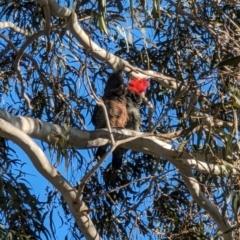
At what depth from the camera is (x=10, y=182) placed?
402 cm

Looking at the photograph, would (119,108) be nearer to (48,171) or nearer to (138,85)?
(138,85)

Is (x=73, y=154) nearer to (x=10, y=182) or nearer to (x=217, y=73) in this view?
(x=10, y=182)

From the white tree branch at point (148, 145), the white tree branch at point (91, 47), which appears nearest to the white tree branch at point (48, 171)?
the white tree branch at point (148, 145)

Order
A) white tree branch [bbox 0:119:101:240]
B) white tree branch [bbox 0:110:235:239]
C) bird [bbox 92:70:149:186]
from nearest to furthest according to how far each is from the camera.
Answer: white tree branch [bbox 0:119:101:240]
white tree branch [bbox 0:110:235:239]
bird [bbox 92:70:149:186]

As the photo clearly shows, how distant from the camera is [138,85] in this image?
14.4 ft

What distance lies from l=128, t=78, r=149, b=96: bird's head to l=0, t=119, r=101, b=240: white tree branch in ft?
3.49

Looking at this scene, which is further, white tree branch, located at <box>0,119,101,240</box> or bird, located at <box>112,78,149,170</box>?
bird, located at <box>112,78,149,170</box>

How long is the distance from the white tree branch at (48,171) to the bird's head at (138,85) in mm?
1063

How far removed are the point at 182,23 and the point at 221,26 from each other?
0.21m

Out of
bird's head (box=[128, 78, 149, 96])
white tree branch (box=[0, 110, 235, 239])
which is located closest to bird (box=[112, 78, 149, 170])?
bird's head (box=[128, 78, 149, 96])

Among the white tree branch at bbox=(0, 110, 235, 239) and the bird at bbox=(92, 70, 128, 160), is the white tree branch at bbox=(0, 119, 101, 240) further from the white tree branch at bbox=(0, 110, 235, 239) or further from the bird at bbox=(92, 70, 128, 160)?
the bird at bbox=(92, 70, 128, 160)

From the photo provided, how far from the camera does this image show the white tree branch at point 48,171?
130 inches

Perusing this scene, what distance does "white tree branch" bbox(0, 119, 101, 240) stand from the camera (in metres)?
3.30

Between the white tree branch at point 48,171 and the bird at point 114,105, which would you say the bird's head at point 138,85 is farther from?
the white tree branch at point 48,171
